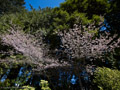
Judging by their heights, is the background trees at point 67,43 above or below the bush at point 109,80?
above

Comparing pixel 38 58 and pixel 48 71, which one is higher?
pixel 38 58

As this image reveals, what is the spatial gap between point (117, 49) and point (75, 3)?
13.0ft

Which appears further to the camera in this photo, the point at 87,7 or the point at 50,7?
the point at 50,7

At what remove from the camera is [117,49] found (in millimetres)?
4141

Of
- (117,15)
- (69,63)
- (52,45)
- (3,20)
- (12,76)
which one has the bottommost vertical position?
(12,76)

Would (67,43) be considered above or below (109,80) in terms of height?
above

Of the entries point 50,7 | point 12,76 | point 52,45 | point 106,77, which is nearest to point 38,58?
point 52,45

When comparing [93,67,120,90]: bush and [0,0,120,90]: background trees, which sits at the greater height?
[0,0,120,90]: background trees

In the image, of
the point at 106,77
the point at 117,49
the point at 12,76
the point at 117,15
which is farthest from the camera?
the point at 12,76

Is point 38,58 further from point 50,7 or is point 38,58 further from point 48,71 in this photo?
point 50,7

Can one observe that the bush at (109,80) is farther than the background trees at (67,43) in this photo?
No

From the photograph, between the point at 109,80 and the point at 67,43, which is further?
the point at 67,43

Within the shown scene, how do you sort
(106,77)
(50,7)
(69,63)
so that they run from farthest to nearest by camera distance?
(50,7)
(69,63)
(106,77)

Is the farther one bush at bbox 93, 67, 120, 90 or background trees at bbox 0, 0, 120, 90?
background trees at bbox 0, 0, 120, 90
